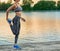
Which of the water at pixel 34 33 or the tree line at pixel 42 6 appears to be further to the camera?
the tree line at pixel 42 6

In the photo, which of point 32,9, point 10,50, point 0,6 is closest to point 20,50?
point 10,50

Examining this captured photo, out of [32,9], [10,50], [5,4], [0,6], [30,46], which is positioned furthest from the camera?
[32,9]

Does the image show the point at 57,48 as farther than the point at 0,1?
No

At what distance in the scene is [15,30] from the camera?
35.7ft

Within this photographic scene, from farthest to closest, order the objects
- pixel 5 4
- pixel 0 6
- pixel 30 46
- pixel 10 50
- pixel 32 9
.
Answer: pixel 32 9 → pixel 0 6 → pixel 5 4 → pixel 30 46 → pixel 10 50

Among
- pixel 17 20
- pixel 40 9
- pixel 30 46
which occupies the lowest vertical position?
pixel 40 9

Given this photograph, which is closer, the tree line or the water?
the water

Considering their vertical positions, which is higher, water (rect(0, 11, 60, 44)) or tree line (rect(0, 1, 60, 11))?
water (rect(0, 11, 60, 44))

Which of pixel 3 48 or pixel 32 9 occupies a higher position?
pixel 3 48

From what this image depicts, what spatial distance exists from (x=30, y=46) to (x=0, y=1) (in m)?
84.4

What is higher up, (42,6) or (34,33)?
(34,33)

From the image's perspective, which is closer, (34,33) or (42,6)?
(34,33)

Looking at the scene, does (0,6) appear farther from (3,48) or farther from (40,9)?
(3,48)

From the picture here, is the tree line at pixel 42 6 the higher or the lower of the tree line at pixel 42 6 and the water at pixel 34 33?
the lower
